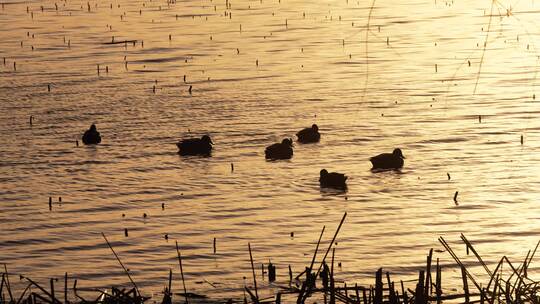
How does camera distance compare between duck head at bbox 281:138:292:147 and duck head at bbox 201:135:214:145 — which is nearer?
duck head at bbox 281:138:292:147

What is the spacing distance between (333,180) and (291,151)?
333 cm

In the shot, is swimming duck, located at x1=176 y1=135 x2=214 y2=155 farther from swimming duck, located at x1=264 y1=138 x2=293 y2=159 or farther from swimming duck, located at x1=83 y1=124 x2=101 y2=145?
swimming duck, located at x1=83 y1=124 x2=101 y2=145

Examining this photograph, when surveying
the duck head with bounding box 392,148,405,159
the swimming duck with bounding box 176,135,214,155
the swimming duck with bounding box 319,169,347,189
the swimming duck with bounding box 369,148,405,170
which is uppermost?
the swimming duck with bounding box 176,135,214,155

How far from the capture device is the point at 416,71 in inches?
1575

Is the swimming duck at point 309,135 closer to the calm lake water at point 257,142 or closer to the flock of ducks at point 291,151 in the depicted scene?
the flock of ducks at point 291,151

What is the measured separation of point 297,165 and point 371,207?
14.7 feet

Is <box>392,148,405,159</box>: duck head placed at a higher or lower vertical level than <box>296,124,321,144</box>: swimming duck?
lower

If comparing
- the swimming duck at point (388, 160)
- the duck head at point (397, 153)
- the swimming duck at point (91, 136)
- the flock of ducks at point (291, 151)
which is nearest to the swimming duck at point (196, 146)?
the flock of ducks at point (291, 151)

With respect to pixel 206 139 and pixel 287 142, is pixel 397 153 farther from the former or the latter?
pixel 206 139

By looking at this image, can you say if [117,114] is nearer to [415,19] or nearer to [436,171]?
[436,171]

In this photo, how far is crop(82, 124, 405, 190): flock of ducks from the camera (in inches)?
1006

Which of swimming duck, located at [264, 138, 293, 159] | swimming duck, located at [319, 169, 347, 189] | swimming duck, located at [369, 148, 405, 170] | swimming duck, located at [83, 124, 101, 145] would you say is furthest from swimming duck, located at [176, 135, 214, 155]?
swimming duck, located at [319, 169, 347, 189]

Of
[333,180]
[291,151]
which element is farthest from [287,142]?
[333,180]

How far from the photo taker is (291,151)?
28.6m
